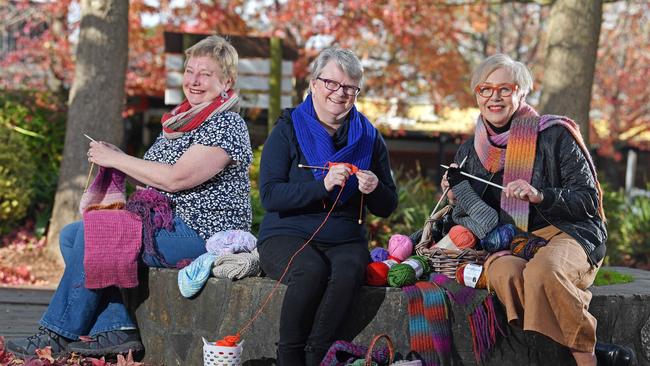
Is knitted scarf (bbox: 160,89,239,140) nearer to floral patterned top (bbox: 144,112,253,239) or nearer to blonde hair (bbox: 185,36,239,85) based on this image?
floral patterned top (bbox: 144,112,253,239)

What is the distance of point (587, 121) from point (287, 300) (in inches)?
199

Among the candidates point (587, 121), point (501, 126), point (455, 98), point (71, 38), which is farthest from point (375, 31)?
point (501, 126)

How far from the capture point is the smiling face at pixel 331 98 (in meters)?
4.24

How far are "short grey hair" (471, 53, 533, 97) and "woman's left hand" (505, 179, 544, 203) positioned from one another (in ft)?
1.95

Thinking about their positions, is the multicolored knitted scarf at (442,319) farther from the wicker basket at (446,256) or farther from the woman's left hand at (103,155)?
the woman's left hand at (103,155)

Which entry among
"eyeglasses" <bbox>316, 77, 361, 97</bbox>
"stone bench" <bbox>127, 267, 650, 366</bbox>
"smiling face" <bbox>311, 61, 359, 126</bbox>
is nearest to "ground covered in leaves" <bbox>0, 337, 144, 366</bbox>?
"stone bench" <bbox>127, 267, 650, 366</bbox>

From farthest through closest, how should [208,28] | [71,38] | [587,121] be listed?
[71,38] < [208,28] < [587,121]

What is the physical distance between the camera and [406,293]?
4.14 meters

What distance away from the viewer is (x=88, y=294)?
178 inches

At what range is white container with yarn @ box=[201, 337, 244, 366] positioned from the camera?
3.95m

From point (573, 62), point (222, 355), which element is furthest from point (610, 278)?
point (573, 62)

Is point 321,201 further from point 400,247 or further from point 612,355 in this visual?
point 612,355

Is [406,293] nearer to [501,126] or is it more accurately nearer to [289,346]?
[289,346]

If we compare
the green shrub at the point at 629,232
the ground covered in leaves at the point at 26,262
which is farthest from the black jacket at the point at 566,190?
the green shrub at the point at 629,232
